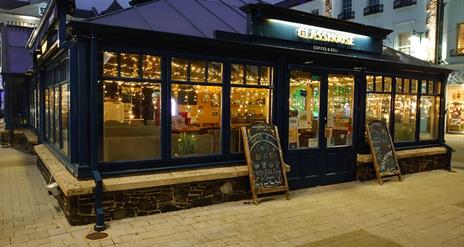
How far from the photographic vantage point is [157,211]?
5.88 m

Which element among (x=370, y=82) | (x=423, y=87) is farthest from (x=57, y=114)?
(x=423, y=87)

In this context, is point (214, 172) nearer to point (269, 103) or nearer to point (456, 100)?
point (269, 103)

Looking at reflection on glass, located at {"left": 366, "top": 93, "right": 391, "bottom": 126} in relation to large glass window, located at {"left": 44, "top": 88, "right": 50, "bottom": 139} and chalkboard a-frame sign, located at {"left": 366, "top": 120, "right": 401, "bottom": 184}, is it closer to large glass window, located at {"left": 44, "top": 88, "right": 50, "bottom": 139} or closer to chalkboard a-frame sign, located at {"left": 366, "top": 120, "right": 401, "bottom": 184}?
chalkboard a-frame sign, located at {"left": 366, "top": 120, "right": 401, "bottom": 184}

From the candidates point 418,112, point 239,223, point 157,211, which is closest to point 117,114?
point 157,211

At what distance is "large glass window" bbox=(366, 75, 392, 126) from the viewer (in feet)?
28.9

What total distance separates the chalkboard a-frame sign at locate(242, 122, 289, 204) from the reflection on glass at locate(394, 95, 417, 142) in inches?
165

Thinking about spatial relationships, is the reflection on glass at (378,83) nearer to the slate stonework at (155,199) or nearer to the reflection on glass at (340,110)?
the reflection on glass at (340,110)

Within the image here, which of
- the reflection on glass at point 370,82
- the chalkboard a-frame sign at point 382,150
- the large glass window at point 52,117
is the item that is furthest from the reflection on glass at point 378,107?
the large glass window at point 52,117

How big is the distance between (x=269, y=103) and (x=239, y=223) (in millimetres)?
2780

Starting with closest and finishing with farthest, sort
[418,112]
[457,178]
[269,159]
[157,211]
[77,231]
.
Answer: [77,231] < [157,211] < [269,159] < [457,178] < [418,112]

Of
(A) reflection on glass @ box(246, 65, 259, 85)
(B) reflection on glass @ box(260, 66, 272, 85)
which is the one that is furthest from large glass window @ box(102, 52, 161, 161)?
(B) reflection on glass @ box(260, 66, 272, 85)

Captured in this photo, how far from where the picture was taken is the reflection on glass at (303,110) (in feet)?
25.1

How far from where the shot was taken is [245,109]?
283 inches

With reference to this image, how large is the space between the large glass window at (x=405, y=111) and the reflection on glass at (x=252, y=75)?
4.36 metres
